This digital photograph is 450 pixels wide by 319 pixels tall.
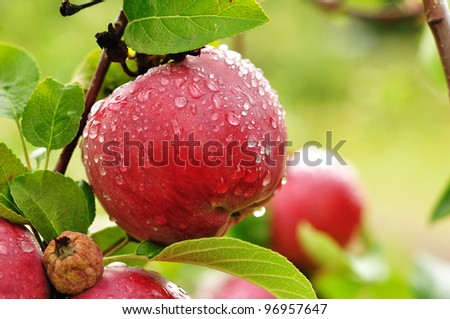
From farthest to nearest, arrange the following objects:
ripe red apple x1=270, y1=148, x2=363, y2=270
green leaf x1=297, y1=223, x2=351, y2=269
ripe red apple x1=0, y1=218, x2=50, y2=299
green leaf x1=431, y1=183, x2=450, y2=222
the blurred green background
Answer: the blurred green background < ripe red apple x1=270, y1=148, x2=363, y2=270 < green leaf x1=297, y1=223, x2=351, y2=269 < green leaf x1=431, y1=183, x2=450, y2=222 < ripe red apple x1=0, y1=218, x2=50, y2=299

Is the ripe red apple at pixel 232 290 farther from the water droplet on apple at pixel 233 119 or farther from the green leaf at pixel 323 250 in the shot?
the water droplet on apple at pixel 233 119

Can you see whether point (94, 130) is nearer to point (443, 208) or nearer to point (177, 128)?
point (177, 128)

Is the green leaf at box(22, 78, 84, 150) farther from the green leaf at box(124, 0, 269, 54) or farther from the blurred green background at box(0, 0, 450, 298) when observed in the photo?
the blurred green background at box(0, 0, 450, 298)

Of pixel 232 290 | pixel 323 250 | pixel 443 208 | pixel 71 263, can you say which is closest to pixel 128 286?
pixel 71 263

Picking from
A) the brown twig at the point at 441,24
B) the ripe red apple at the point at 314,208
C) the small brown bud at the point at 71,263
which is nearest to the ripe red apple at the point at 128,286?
the small brown bud at the point at 71,263

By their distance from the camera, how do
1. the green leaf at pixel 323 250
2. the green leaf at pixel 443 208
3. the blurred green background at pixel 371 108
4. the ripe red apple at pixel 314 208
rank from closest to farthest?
the green leaf at pixel 443 208 → the green leaf at pixel 323 250 → the ripe red apple at pixel 314 208 → the blurred green background at pixel 371 108

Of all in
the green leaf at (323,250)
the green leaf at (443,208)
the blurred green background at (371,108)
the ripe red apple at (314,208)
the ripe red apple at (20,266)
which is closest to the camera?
the ripe red apple at (20,266)

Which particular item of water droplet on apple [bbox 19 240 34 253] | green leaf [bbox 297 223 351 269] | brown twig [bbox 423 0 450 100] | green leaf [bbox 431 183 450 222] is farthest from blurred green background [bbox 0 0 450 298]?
water droplet on apple [bbox 19 240 34 253]
